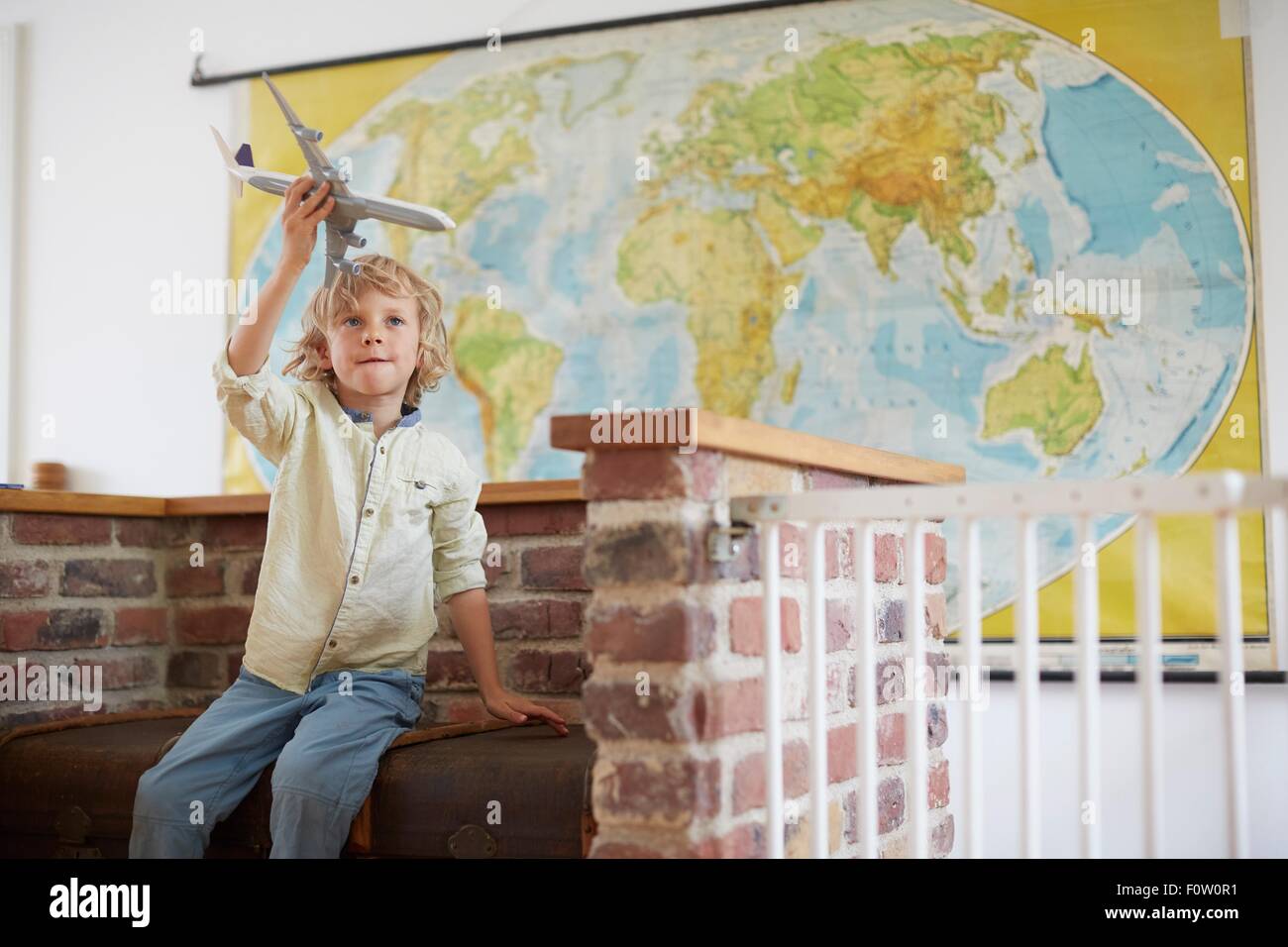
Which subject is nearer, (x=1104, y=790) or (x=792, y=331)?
(x=1104, y=790)

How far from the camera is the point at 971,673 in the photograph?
3.69 feet

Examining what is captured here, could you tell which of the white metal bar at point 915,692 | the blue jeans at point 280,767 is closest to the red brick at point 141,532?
the blue jeans at point 280,767

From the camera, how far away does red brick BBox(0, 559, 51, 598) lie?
77.9 inches

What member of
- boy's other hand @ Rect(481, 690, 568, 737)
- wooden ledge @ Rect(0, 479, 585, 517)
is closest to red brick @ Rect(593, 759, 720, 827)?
boy's other hand @ Rect(481, 690, 568, 737)

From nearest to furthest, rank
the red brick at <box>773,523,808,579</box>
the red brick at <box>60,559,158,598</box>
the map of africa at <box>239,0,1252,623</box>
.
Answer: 1. the red brick at <box>773,523,808,579</box>
2. the red brick at <box>60,559,158,598</box>
3. the map of africa at <box>239,0,1252,623</box>

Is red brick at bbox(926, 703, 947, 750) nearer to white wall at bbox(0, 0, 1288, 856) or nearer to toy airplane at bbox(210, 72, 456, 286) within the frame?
toy airplane at bbox(210, 72, 456, 286)

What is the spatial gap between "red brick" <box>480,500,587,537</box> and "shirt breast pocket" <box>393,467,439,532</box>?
0.62 feet

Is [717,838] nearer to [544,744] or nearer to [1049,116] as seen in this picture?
[544,744]

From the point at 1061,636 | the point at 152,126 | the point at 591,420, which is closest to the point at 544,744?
the point at 591,420

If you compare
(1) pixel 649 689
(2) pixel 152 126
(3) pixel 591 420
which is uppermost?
(2) pixel 152 126

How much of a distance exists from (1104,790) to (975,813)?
1.22 meters

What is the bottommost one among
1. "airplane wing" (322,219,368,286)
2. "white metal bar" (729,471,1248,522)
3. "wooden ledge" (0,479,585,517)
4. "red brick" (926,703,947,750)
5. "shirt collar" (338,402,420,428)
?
"red brick" (926,703,947,750)

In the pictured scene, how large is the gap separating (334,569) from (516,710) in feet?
1.05
